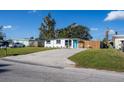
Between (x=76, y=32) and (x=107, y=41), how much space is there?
30.5 m

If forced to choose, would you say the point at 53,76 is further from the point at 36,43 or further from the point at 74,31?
the point at 74,31

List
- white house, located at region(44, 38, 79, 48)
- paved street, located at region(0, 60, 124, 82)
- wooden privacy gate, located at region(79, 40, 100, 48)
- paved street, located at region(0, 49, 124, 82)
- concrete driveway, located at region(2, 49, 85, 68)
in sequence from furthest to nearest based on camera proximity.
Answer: white house, located at region(44, 38, 79, 48) → wooden privacy gate, located at region(79, 40, 100, 48) → concrete driveway, located at region(2, 49, 85, 68) → paved street, located at region(0, 49, 124, 82) → paved street, located at region(0, 60, 124, 82)

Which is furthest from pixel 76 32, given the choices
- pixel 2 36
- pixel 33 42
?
pixel 2 36

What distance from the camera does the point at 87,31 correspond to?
9988 centimetres

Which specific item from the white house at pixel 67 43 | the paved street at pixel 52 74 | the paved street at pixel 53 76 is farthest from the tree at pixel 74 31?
the paved street at pixel 53 76

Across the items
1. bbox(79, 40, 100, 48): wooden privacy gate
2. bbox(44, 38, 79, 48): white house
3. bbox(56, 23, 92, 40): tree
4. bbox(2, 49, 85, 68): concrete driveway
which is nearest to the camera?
bbox(2, 49, 85, 68): concrete driveway

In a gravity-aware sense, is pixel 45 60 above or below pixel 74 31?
below

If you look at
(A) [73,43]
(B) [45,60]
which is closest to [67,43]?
(A) [73,43]

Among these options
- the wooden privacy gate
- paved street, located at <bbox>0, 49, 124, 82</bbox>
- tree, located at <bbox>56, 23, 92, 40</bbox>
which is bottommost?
paved street, located at <bbox>0, 49, 124, 82</bbox>

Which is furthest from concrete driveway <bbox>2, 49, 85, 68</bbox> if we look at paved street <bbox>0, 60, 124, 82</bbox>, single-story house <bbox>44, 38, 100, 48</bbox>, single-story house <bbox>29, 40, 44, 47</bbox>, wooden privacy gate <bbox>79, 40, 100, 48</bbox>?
single-story house <bbox>29, 40, 44, 47</bbox>

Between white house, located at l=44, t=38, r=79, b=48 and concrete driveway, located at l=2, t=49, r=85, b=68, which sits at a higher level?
white house, located at l=44, t=38, r=79, b=48

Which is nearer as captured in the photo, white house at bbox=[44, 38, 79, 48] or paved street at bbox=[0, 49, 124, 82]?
paved street at bbox=[0, 49, 124, 82]

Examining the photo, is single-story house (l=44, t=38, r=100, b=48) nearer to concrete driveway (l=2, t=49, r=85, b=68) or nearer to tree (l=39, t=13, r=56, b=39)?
tree (l=39, t=13, r=56, b=39)
